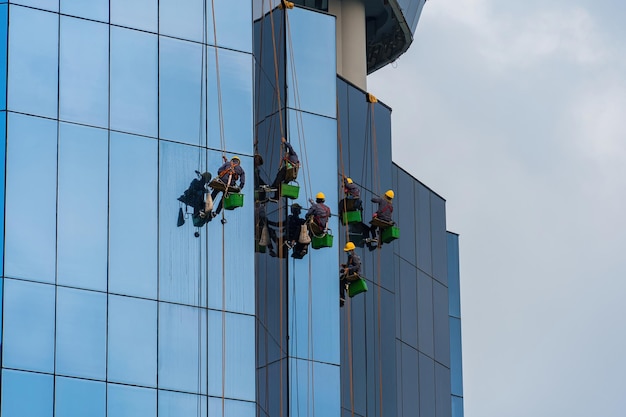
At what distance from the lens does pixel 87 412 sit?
52.2 metres

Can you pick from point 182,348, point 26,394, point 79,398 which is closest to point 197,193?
point 182,348

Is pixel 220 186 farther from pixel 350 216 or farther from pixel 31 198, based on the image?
pixel 350 216

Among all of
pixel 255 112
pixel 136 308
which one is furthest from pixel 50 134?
pixel 255 112

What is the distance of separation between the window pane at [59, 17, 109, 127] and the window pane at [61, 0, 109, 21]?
0.69 feet

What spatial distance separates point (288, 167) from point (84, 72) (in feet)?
24.1

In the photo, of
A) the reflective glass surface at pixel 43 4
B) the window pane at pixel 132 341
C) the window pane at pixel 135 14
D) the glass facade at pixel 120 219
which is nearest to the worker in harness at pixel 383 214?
the glass facade at pixel 120 219

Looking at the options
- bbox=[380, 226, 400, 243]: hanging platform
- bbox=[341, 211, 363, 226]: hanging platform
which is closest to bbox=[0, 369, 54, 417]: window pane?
bbox=[341, 211, 363, 226]: hanging platform

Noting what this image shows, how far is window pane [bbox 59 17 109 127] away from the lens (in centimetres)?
5488

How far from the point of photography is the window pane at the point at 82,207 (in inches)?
2101

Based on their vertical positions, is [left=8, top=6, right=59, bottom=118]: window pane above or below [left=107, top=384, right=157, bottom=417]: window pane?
above

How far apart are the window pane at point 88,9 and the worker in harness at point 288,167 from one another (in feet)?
22.9

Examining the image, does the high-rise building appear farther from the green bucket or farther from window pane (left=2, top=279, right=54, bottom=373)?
the green bucket

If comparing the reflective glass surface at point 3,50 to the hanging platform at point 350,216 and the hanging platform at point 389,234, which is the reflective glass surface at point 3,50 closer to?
the hanging platform at point 350,216

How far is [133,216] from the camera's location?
180 ft
